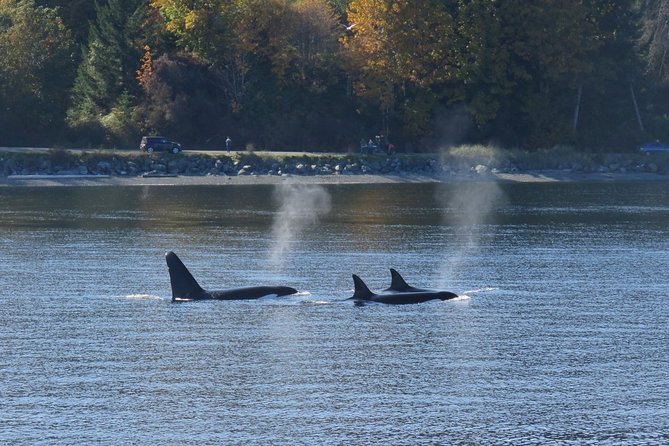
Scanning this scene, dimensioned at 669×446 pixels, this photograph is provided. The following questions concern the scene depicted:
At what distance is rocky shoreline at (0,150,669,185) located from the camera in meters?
113

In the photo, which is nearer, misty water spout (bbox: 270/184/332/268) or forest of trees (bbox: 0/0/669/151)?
misty water spout (bbox: 270/184/332/268)

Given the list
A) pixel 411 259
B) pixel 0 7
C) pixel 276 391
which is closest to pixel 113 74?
pixel 0 7

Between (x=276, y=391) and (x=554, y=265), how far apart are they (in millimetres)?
26175

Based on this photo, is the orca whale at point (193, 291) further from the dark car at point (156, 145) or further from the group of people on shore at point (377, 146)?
the group of people on shore at point (377, 146)

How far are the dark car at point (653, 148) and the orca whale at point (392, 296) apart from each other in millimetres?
94367

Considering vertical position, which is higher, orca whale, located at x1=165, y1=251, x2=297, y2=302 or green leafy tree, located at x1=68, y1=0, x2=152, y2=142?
green leafy tree, located at x1=68, y1=0, x2=152, y2=142

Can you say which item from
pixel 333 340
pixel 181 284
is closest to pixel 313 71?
pixel 181 284

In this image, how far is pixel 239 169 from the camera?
117 metres

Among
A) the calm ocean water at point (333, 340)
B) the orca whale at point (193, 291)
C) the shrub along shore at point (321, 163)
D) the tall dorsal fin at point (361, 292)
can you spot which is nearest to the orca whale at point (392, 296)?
the tall dorsal fin at point (361, 292)

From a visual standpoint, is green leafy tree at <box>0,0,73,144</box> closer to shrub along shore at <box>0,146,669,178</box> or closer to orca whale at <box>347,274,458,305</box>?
shrub along shore at <box>0,146,669,178</box>

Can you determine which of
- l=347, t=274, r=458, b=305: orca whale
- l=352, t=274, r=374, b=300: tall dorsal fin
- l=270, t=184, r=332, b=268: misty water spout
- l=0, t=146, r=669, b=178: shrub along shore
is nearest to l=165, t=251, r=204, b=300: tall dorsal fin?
l=347, t=274, r=458, b=305: orca whale

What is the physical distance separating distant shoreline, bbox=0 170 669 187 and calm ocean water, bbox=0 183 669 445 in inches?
1522

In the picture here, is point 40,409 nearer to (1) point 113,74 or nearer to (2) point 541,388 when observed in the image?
(2) point 541,388

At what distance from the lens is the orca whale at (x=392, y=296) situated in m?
42.4
